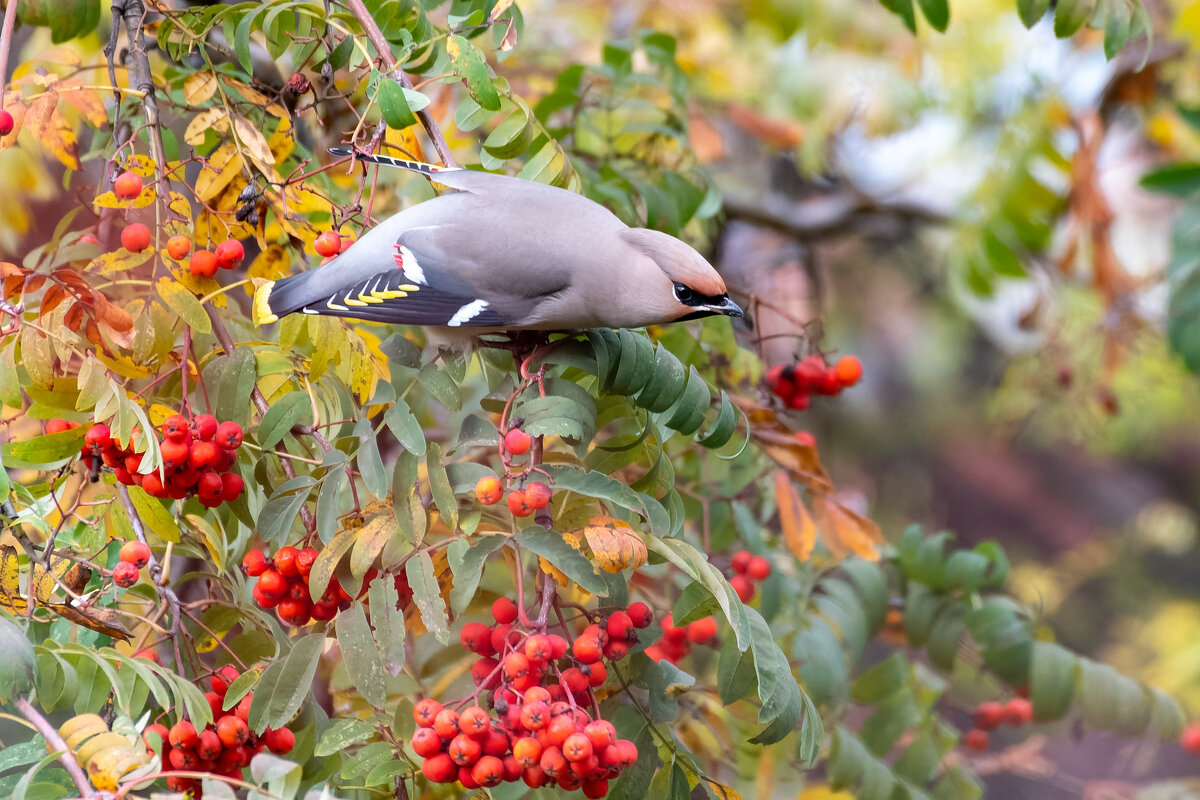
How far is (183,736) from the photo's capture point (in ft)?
4.72

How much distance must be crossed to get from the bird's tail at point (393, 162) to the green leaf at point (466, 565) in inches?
26.6

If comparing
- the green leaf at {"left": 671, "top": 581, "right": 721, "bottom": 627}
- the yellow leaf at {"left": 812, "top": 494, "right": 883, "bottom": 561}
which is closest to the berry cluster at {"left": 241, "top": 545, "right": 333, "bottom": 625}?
the green leaf at {"left": 671, "top": 581, "right": 721, "bottom": 627}

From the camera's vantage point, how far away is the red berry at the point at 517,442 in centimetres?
150

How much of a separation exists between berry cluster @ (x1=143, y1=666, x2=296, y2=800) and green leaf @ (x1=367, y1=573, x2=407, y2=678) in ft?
0.72

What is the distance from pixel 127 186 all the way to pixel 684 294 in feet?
3.11

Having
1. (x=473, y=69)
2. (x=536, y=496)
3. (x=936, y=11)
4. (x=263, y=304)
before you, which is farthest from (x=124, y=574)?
(x=936, y=11)

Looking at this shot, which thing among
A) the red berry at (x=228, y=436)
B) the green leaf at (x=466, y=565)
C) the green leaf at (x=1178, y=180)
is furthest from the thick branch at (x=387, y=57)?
the green leaf at (x=1178, y=180)

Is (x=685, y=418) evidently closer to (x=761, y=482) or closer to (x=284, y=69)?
(x=761, y=482)

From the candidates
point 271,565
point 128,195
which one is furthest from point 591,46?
point 271,565

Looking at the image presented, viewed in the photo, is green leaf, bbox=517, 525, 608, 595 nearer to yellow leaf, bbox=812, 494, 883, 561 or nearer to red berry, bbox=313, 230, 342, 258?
red berry, bbox=313, 230, 342, 258

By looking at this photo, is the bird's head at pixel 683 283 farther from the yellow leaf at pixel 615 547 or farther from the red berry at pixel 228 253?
the red berry at pixel 228 253

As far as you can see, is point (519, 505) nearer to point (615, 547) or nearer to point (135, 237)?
point (615, 547)

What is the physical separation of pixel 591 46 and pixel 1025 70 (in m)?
2.00

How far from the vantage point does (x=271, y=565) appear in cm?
161
